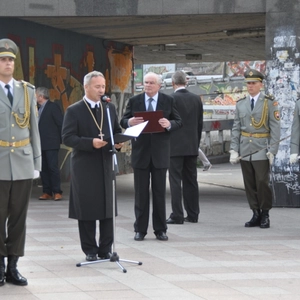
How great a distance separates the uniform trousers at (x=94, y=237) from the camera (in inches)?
340

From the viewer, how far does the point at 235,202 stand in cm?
1487

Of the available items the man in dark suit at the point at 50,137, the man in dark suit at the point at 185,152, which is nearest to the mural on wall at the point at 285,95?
the man in dark suit at the point at 185,152

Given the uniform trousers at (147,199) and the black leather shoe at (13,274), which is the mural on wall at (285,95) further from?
the black leather shoe at (13,274)

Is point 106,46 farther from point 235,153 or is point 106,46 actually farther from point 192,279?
point 192,279

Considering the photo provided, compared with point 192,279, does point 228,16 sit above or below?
above

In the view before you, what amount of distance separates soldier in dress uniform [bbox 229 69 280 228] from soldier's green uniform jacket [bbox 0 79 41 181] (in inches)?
164

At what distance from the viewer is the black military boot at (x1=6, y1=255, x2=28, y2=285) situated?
24.6ft

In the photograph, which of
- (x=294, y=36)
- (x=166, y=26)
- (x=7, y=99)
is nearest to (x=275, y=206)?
(x=294, y=36)

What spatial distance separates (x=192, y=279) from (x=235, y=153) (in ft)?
12.1

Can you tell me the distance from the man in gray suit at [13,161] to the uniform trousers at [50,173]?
7304 mm

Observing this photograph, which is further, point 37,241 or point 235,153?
point 235,153

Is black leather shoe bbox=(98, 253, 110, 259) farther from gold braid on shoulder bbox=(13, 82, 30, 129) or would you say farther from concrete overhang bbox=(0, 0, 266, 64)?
concrete overhang bbox=(0, 0, 266, 64)

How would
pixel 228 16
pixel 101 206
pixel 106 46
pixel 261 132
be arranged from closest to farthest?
pixel 101 206
pixel 261 132
pixel 228 16
pixel 106 46

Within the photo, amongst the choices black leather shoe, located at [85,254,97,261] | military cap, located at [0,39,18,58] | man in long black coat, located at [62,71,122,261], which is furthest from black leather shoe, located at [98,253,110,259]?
military cap, located at [0,39,18,58]
